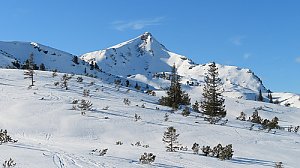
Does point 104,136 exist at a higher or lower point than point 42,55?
lower

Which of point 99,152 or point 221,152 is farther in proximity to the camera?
point 221,152

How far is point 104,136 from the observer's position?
19641mm

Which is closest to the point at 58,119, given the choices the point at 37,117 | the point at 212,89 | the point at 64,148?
the point at 37,117

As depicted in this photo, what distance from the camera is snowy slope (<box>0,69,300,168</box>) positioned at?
43.3 feet

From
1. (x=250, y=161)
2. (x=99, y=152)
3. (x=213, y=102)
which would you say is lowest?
(x=250, y=161)

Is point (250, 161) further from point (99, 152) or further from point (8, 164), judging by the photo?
point (8, 164)

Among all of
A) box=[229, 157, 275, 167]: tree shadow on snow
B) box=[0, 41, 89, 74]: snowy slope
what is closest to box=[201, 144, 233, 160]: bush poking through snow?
box=[229, 157, 275, 167]: tree shadow on snow

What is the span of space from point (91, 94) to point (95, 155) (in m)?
19.3

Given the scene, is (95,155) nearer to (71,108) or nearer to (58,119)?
(58,119)

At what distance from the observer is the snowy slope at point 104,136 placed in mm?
Result: 13203

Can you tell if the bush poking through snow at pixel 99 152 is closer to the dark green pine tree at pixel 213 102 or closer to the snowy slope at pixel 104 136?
the snowy slope at pixel 104 136

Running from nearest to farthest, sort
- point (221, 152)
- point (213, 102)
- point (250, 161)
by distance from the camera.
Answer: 1. point (250, 161)
2. point (221, 152)
3. point (213, 102)

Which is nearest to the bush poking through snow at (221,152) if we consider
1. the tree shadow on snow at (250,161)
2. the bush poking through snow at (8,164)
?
the tree shadow on snow at (250,161)

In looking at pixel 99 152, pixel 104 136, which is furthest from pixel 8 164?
pixel 104 136
